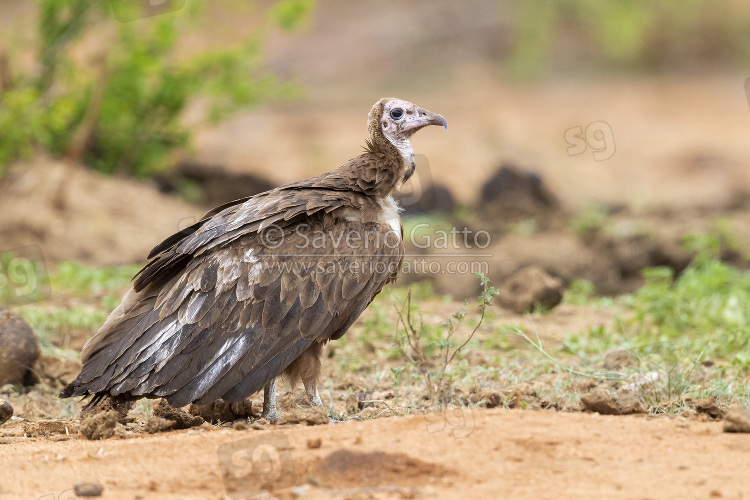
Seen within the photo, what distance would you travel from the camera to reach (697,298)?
8.38 meters

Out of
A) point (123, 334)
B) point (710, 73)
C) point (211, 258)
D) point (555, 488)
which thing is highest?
point (710, 73)

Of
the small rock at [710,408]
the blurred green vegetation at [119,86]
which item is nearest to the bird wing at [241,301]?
the small rock at [710,408]

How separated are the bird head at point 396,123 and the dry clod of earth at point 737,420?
2609mm

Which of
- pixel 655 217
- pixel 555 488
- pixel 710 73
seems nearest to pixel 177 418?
pixel 555 488

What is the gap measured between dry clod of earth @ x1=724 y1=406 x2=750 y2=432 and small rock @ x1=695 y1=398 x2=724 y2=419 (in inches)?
16.7

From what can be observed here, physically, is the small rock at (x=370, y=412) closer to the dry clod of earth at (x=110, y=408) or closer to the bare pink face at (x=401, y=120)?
the dry clod of earth at (x=110, y=408)

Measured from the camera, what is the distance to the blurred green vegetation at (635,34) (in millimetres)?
25734

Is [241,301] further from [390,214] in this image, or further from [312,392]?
[390,214]

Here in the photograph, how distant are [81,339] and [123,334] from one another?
8.50ft

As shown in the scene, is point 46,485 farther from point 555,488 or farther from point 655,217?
point 655,217

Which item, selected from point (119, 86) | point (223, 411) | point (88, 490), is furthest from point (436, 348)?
point (119, 86)

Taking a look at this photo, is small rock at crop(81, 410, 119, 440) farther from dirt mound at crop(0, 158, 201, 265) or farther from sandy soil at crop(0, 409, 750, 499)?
dirt mound at crop(0, 158, 201, 265)

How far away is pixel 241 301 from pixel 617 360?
2.71 meters

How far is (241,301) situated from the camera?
5.44 m
